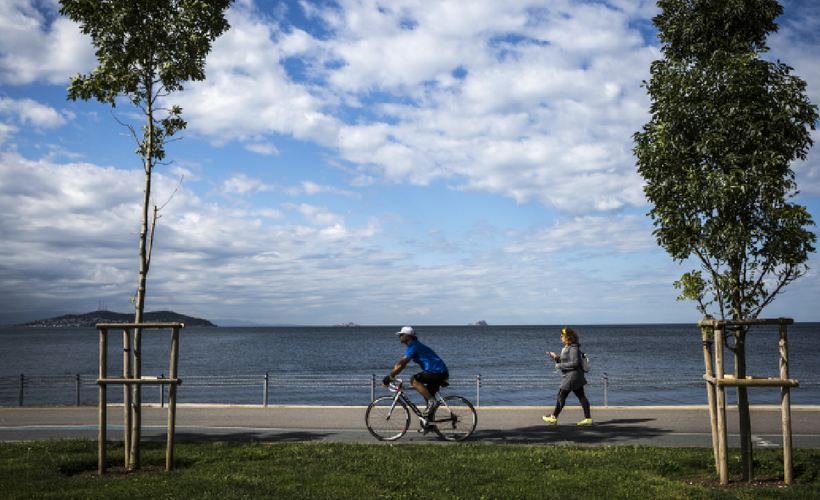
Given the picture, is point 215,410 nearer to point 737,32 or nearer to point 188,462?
point 188,462

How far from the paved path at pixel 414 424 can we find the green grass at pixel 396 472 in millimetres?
1610

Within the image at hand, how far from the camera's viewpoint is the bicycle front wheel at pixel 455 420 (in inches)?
405

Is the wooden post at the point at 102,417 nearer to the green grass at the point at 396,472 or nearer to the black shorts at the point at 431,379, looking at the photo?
the green grass at the point at 396,472

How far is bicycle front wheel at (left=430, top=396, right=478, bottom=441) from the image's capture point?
10.3 m

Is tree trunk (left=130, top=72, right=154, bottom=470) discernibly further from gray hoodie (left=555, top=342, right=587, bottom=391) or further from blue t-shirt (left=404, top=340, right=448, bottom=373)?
gray hoodie (left=555, top=342, right=587, bottom=391)

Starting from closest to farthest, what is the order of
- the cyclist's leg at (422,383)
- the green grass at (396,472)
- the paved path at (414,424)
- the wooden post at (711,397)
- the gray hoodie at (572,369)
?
1. the green grass at (396,472)
2. the wooden post at (711,397)
3. the cyclist's leg at (422,383)
4. the paved path at (414,424)
5. the gray hoodie at (572,369)

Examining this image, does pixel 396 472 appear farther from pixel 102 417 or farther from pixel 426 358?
pixel 102 417

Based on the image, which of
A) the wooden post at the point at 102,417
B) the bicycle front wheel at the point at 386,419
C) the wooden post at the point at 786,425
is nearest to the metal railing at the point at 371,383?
the bicycle front wheel at the point at 386,419

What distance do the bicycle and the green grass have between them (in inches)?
43.5

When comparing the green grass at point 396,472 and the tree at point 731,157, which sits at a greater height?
the tree at point 731,157

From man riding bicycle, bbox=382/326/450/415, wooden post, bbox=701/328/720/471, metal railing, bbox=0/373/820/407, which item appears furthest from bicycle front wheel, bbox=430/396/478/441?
metal railing, bbox=0/373/820/407

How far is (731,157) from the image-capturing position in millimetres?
7148

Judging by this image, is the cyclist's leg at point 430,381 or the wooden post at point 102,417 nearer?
the wooden post at point 102,417

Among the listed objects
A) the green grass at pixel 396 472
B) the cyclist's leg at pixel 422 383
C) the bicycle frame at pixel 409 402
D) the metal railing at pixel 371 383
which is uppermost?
the cyclist's leg at pixel 422 383
